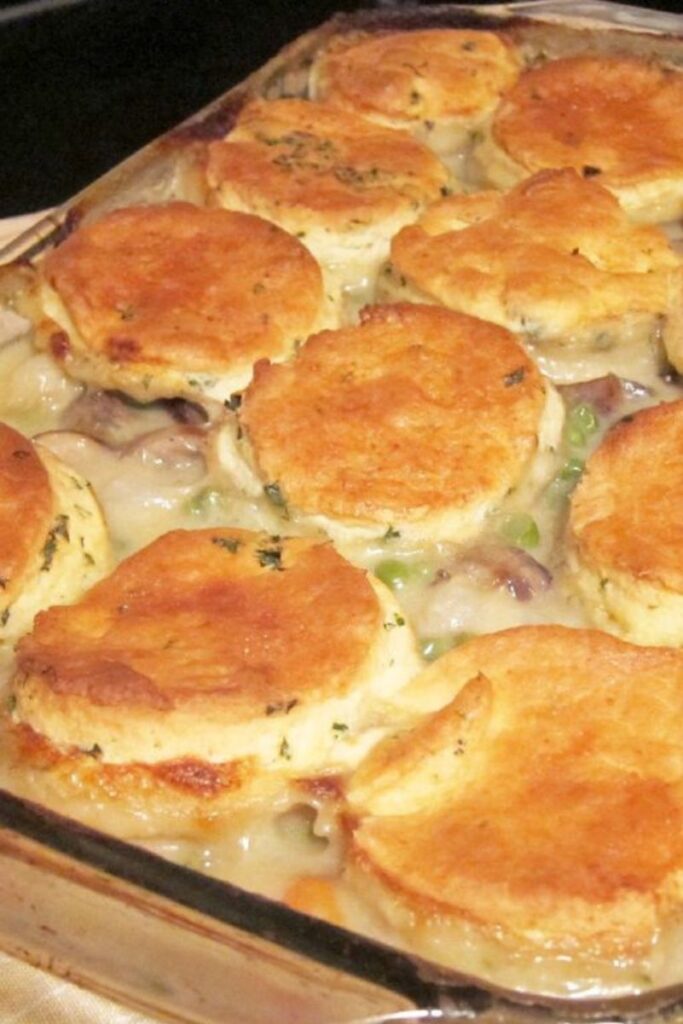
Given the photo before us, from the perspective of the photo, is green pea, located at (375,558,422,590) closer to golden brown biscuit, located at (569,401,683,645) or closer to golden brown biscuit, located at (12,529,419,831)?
golden brown biscuit, located at (12,529,419,831)

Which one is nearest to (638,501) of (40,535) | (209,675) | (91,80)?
(209,675)

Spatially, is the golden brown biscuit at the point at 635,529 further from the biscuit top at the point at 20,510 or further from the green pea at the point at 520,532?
the biscuit top at the point at 20,510

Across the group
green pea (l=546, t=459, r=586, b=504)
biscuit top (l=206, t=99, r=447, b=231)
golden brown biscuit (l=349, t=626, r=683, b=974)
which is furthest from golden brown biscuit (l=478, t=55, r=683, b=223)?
golden brown biscuit (l=349, t=626, r=683, b=974)

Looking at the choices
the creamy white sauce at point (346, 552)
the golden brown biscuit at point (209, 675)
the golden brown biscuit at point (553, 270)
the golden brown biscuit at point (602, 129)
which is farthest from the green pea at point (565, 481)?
the golden brown biscuit at point (602, 129)

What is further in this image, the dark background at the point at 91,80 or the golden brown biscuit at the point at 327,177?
the dark background at the point at 91,80

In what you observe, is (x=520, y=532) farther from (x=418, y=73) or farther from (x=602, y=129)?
(x=418, y=73)

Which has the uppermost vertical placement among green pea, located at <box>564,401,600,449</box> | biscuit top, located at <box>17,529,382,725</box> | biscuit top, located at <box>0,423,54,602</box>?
biscuit top, located at <box>0,423,54,602</box>

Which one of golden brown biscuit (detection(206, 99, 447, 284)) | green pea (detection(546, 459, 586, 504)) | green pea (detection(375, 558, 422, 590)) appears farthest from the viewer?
golden brown biscuit (detection(206, 99, 447, 284))

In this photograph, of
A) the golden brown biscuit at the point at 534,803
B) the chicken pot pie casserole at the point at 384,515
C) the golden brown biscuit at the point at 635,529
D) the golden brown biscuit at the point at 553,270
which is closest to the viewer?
the golden brown biscuit at the point at 534,803
